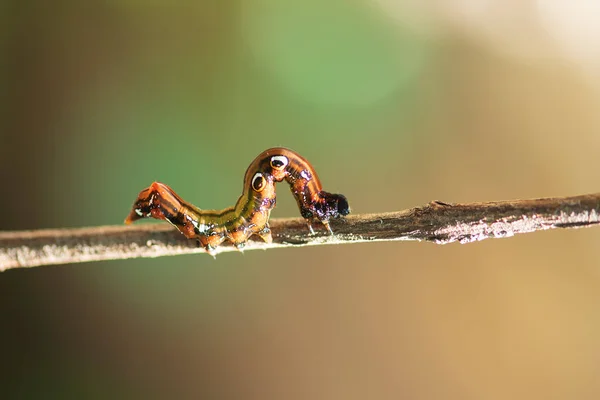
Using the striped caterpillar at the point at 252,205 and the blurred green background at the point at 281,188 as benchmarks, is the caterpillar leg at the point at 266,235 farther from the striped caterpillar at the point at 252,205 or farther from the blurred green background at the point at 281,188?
the blurred green background at the point at 281,188

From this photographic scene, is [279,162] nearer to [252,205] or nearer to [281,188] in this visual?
[252,205]

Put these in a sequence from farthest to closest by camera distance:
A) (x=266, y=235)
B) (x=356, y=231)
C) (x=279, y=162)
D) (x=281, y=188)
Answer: (x=281, y=188)
(x=279, y=162)
(x=266, y=235)
(x=356, y=231)

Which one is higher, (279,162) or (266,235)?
(279,162)

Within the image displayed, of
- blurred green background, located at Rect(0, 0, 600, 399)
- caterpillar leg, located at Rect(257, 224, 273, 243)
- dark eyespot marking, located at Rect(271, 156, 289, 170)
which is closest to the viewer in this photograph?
caterpillar leg, located at Rect(257, 224, 273, 243)

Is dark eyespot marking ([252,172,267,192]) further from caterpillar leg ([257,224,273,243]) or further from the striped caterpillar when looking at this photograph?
caterpillar leg ([257,224,273,243])

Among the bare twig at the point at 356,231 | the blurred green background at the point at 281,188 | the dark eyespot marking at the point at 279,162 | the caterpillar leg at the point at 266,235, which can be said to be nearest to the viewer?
the bare twig at the point at 356,231

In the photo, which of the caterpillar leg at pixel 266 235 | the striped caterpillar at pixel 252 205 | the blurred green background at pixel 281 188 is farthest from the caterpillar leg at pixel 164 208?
the blurred green background at pixel 281 188

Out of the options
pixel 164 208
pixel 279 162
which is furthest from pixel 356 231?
pixel 164 208

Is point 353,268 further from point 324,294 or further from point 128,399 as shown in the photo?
point 128,399

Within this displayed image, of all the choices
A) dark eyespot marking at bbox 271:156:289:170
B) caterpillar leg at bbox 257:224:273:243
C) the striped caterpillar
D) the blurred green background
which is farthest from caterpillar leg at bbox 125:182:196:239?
the blurred green background
